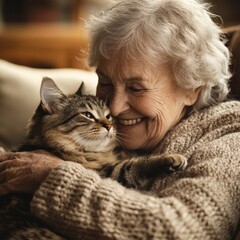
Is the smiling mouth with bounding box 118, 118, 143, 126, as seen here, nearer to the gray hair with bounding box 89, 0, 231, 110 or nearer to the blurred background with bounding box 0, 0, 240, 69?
the gray hair with bounding box 89, 0, 231, 110

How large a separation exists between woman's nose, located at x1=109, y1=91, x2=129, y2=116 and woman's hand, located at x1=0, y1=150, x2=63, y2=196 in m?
0.30

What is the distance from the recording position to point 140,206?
3.63 ft

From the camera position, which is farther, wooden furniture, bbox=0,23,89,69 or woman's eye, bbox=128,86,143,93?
wooden furniture, bbox=0,23,89,69

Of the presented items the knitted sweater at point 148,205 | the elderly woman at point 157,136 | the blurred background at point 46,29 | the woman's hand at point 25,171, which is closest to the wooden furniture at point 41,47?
the blurred background at point 46,29

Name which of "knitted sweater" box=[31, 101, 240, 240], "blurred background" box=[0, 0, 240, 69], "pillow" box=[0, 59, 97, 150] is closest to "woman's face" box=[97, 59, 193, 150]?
"knitted sweater" box=[31, 101, 240, 240]

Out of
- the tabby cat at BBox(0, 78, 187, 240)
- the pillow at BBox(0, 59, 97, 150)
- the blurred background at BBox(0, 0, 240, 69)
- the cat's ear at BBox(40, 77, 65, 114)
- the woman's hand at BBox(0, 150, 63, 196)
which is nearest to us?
the woman's hand at BBox(0, 150, 63, 196)

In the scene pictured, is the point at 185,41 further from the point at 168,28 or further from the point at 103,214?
the point at 103,214

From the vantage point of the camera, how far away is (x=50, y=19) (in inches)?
190

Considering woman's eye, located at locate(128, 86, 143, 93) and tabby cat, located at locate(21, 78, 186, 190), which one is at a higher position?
woman's eye, located at locate(128, 86, 143, 93)

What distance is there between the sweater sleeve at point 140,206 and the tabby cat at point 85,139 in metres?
0.18

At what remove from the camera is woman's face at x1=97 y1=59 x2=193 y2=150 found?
1.50m

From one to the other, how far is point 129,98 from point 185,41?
0.92 ft

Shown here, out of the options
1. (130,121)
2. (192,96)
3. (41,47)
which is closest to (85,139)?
(130,121)

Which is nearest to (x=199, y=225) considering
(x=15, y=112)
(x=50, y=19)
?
(x=15, y=112)
